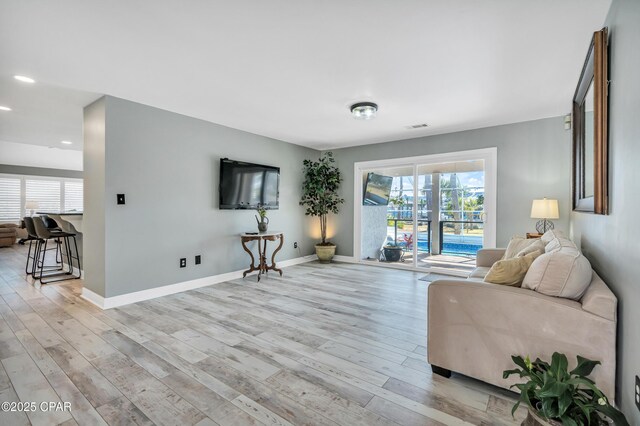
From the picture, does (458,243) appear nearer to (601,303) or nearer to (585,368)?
(601,303)

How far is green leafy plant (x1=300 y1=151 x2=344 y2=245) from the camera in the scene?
593 centimetres

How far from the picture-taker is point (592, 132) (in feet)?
7.14

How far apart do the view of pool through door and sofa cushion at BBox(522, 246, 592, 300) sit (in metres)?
3.04

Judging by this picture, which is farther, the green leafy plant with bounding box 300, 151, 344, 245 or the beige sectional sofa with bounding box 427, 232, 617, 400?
the green leafy plant with bounding box 300, 151, 344, 245

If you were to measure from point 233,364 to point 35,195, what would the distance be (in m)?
10.7

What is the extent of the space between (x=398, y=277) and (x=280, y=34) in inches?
150

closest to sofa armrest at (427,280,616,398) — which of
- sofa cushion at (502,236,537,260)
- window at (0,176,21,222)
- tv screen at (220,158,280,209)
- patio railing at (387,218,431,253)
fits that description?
sofa cushion at (502,236,537,260)

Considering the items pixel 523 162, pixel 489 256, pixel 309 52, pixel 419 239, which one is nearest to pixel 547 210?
pixel 523 162

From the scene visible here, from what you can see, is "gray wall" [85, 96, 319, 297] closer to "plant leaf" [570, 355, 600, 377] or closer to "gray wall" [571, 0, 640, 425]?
"plant leaf" [570, 355, 600, 377]

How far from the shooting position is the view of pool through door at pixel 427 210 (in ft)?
15.4

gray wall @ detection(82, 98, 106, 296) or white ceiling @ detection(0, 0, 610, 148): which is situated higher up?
white ceiling @ detection(0, 0, 610, 148)

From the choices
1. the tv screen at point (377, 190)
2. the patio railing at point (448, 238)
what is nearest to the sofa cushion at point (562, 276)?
the patio railing at point (448, 238)

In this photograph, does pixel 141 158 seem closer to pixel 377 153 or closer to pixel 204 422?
pixel 204 422

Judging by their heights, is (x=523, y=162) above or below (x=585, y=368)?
above
